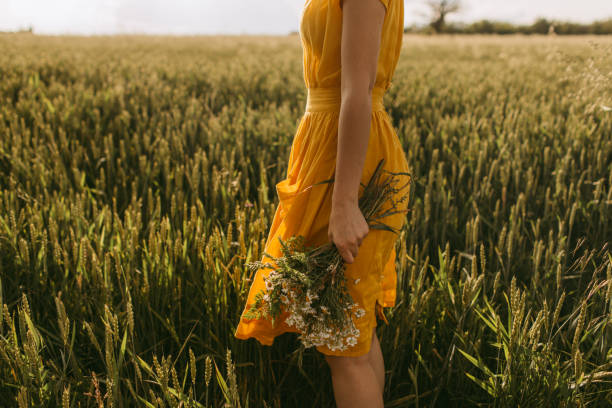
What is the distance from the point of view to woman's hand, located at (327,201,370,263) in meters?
1.00

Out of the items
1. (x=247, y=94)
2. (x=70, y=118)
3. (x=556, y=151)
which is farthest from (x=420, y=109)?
(x=70, y=118)

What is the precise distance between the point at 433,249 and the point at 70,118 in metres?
3.24

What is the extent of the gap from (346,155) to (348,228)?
173mm

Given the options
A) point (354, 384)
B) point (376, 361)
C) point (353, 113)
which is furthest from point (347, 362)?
point (353, 113)

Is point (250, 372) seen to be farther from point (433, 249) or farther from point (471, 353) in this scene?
point (433, 249)

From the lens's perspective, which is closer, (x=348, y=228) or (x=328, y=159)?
(x=348, y=228)

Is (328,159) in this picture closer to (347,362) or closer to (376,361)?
(347,362)

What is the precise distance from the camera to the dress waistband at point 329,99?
1125 mm

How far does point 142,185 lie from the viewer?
2.67 m

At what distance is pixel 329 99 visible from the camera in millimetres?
1133

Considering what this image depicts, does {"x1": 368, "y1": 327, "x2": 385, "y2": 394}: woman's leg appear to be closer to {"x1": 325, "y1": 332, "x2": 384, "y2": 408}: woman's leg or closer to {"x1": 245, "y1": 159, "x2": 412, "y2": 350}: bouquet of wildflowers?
{"x1": 325, "y1": 332, "x2": 384, "y2": 408}: woman's leg

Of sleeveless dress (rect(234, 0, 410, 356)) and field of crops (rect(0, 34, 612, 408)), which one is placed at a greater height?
sleeveless dress (rect(234, 0, 410, 356))

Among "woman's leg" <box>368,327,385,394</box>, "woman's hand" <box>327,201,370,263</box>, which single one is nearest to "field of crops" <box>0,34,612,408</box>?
"woman's leg" <box>368,327,385,394</box>

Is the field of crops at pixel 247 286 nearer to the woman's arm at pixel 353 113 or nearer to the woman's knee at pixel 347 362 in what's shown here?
the woman's knee at pixel 347 362
